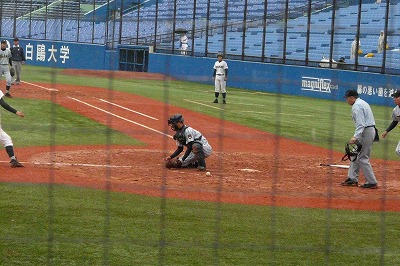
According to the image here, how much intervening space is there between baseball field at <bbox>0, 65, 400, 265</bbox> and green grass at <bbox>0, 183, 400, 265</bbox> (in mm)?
13

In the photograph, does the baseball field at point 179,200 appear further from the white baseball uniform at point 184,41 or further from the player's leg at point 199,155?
the white baseball uniform at point 184,41

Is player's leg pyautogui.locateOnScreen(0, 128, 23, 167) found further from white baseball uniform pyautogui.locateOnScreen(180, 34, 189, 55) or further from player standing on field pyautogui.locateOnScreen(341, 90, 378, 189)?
white baseball uniform pyautogui.locateOnScreen(180, 34, 189, 55)

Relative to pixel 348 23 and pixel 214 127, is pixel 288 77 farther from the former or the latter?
pixel 214 127

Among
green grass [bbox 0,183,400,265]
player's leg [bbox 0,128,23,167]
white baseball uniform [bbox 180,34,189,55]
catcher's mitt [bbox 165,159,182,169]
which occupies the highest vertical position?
white baseball uniform [bbox 180,34,189,55]

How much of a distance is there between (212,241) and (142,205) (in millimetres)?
1983

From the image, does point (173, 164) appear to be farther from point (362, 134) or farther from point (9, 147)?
point (362, 134)

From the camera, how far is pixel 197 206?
397 inches

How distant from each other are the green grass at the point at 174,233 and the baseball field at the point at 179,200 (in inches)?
0.5

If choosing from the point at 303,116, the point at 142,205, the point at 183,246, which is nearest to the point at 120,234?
the point at 183,246

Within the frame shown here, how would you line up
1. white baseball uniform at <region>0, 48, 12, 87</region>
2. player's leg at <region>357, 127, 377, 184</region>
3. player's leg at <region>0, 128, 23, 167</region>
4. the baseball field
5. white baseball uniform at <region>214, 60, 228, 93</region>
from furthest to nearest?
white baseball uniform at <region>214, 60, 228, 93</region>, white baseball uniform at <region>0, 48, 12, 87</region>, player's leg at <region>0, 128, 23, 167</region>, player's leg at <region>357, 127, 377, 184</region>, the baseball field

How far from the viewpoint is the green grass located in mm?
7543

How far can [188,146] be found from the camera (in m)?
12.8

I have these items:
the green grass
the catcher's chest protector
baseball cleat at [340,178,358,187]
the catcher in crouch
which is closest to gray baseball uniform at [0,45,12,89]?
the catcher in crouch

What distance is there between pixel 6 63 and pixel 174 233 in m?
15.3
